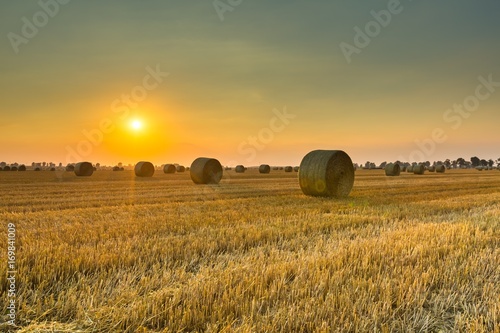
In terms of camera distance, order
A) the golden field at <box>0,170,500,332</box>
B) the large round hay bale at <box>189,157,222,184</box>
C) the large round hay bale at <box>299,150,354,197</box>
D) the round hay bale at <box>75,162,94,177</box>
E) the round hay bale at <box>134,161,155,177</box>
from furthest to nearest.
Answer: the round hay bale at <box>75,162,94,177</box>
the round hay bale at <box>134,161,155,177</box>
the large round hay bale at <box>189,157,222,184</box>
the large round hay bale at <box>299,150,354,197</box>
the golden field at <box>0,170,500,332</box>

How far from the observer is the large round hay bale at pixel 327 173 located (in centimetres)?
1632

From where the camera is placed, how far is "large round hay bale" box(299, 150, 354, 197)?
1632 cm

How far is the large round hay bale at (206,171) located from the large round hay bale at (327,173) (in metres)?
10.1

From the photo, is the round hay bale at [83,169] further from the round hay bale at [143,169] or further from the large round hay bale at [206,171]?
the large round hay bale at [206,171]

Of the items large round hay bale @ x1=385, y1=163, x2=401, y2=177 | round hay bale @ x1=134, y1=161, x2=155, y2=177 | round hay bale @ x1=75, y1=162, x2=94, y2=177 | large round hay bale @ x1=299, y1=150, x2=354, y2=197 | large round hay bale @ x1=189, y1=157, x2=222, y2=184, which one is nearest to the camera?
large round hay bale @ x1=299, y1=150, x2=354, y2=197

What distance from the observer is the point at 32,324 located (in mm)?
3389

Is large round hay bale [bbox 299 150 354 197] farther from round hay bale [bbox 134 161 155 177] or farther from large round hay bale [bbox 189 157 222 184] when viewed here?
round hay bale [bbox 134 161 155 177]

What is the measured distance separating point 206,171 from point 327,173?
1168 cm

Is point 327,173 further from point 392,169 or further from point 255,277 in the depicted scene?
point 392,169

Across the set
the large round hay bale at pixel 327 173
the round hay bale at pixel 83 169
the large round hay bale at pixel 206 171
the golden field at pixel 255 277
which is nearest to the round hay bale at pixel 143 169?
the round hay bale at pixel 83 169

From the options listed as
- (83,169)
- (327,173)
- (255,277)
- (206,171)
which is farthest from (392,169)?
(255,277)

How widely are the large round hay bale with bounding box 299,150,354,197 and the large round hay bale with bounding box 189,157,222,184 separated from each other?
397 inches

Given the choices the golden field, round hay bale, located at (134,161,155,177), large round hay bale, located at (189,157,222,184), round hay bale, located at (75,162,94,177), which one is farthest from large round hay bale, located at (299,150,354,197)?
round hay bale, located at (75,162,94,177)

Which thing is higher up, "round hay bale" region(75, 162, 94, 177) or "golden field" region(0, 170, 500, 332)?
"round hay bale" region(75, 162, 94, 177)
